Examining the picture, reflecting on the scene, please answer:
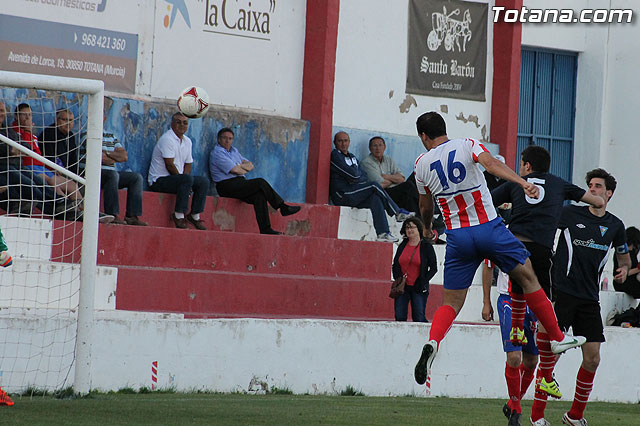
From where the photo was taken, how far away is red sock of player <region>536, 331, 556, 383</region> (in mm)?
8391

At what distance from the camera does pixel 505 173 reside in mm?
7234

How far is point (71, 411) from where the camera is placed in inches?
324

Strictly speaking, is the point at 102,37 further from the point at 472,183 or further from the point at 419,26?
the point at 472,183

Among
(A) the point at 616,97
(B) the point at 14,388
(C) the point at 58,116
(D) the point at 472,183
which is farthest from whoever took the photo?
(A) the point at 616,97

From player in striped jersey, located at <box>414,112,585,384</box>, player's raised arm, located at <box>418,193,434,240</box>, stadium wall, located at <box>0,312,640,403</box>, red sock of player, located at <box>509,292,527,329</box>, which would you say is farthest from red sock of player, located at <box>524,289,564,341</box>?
stadium wall, located at <box>0,312,640,403</box>

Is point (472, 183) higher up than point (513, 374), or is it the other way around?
point (472, 183)

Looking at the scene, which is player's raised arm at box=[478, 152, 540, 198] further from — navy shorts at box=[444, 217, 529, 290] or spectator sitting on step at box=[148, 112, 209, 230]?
spectator sitting on step at box=[148, 112, 209, 230]

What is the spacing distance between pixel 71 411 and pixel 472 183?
3.43m

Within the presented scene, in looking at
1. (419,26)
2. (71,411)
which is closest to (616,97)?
(419,26)

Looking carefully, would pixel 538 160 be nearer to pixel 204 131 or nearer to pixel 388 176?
pixel 204 131

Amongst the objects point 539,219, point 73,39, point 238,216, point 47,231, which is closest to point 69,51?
point 73,39

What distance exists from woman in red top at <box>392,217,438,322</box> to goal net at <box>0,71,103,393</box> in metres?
3.92

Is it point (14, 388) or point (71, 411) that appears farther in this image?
point (14, 388)

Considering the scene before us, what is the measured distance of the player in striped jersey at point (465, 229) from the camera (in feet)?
25.0
